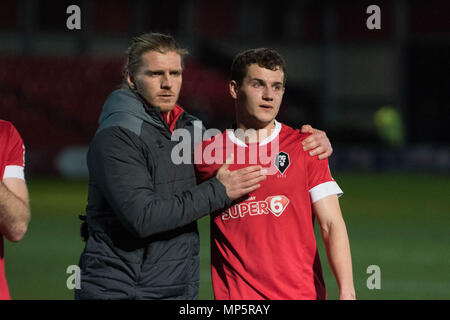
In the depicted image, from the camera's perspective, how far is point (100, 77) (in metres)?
28.8

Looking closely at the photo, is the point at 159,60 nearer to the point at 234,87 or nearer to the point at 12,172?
the point at 234,87

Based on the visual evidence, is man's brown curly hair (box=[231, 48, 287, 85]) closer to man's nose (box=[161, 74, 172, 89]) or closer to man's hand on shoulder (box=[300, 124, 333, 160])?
man's hand on shoulder (box=[300, 124, 333, 160])

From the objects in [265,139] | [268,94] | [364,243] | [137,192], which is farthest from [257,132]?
[364,243]

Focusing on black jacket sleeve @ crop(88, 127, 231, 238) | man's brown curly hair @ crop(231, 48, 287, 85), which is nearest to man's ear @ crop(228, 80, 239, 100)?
man's brown curly hair @ crop(231, 48, 287, 85)

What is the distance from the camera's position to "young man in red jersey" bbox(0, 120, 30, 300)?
3.06 meters

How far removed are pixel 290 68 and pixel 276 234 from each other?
29.1m

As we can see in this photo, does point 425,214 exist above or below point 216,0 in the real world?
below

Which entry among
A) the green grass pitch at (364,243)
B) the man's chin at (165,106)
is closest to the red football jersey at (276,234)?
the man's chin at (165,106)

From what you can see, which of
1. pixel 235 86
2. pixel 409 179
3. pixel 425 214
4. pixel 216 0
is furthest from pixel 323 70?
pixel 235 86

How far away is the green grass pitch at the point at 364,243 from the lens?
27.4 ft

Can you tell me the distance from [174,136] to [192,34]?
29.2 metres
